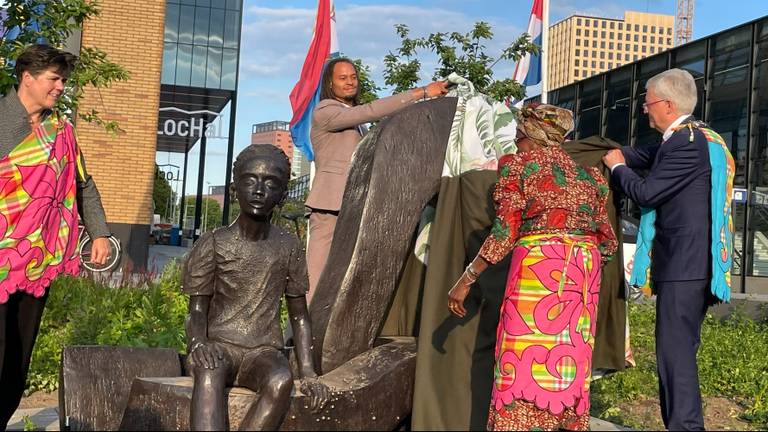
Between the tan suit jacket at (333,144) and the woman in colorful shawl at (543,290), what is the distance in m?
1.35

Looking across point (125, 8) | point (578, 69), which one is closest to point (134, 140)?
point (125, 8)

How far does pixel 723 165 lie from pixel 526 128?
106 centimetres

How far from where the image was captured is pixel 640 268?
14.1 ft

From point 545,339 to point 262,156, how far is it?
1298mm

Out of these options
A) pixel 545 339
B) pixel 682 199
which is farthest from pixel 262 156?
pixel 682 199

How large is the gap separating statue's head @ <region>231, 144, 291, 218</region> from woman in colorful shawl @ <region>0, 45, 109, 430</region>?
91cm

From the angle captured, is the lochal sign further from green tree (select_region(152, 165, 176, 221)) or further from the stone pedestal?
green tree (select_region(152, 165, 176, 221))

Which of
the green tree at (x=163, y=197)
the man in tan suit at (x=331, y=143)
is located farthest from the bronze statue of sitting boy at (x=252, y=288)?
the green tree at (x=163, y=197)

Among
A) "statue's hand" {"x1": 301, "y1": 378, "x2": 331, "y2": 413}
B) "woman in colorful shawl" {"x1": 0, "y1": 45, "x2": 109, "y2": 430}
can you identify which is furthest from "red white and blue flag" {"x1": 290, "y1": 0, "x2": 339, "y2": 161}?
"statue's hand" {"x1": 301, "y1": 378, "x2": 331, "y2": 413}

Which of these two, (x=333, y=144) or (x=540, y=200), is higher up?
(x=333, y=144)

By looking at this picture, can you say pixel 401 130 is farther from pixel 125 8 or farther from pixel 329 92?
pixel 125 8

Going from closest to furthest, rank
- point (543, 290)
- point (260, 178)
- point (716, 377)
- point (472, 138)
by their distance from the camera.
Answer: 1. point (260, 178)
2. point (543, 290)
3. point (472, 138)
4. point (716, 377)

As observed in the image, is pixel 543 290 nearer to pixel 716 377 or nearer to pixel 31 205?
pixel 31 205

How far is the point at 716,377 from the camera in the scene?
281 inches
